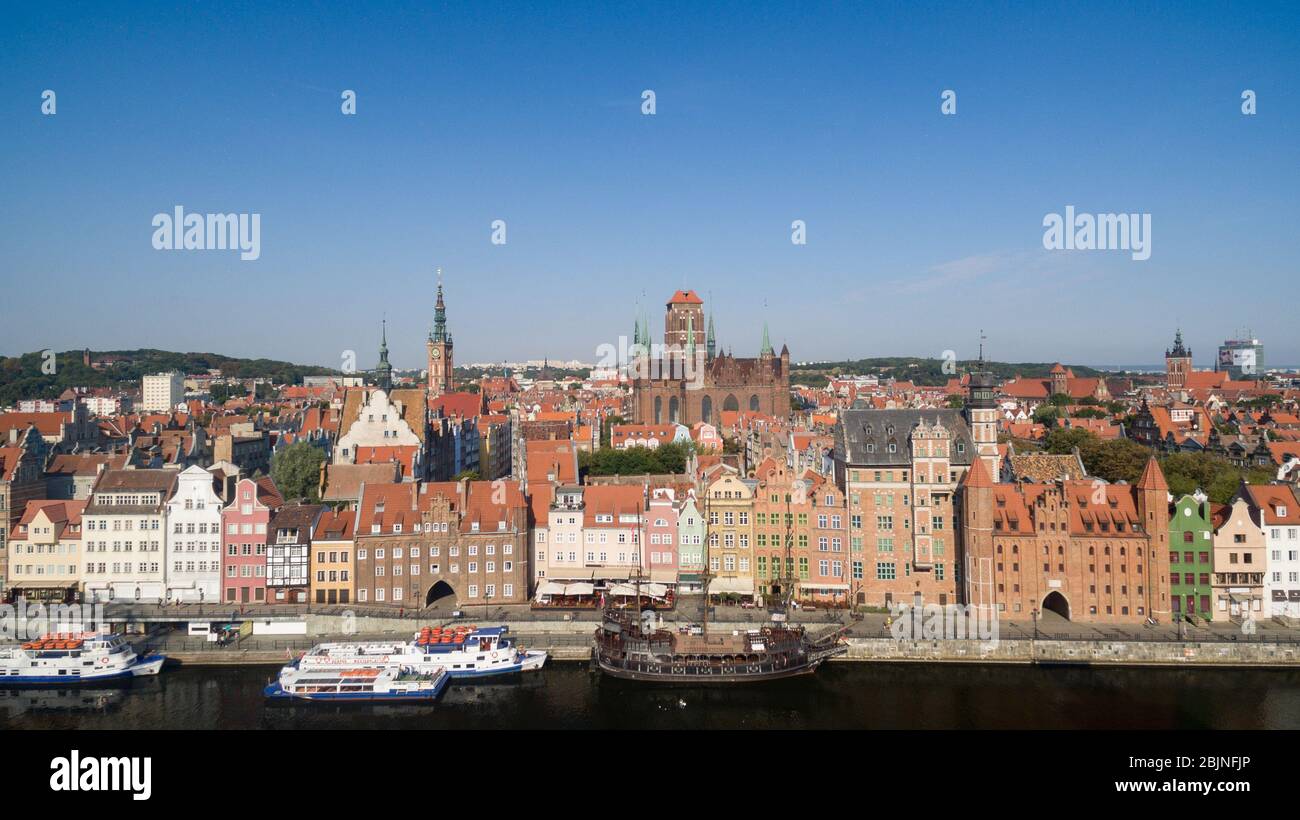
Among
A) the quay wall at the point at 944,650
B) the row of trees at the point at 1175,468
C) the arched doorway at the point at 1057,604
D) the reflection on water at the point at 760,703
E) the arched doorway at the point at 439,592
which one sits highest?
the row of trees at the point at 1175,468

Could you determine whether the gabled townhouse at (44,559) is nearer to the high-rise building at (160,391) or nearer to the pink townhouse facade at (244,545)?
the pink townhouse facade at (244,545)

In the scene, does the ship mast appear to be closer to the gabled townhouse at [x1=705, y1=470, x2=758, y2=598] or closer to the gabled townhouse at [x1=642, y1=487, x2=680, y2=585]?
the gabled townhouse at [x1=705, y1=470, x2=758, y2=598]

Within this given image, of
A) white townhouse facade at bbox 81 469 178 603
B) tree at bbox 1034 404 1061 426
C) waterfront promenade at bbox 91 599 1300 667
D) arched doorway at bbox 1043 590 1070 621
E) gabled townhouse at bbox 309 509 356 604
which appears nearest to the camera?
waterfront promenade at bbox 91 599 1300 667

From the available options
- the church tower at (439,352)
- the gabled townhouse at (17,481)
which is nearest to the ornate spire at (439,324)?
the church tower at (439,352)

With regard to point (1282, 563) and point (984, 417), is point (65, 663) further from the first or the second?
point (1282, 563)

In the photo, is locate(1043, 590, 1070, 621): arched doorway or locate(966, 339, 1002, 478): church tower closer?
locate(1043, 590, 1070, 621): arched doorway

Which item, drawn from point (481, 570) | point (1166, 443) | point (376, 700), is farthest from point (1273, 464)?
point (376, 700)

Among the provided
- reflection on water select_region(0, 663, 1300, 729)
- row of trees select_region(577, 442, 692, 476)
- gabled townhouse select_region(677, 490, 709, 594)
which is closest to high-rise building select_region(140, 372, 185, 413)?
row of trees select_region(577, 442, 692, 476)
